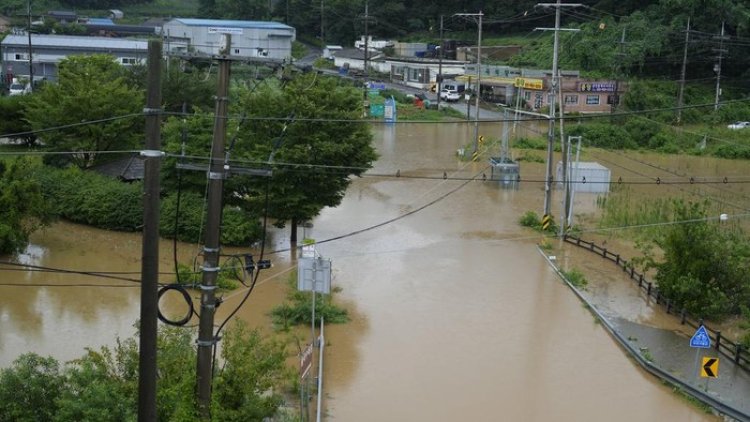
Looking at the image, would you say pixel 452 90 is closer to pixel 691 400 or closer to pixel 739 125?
pixel 739 125

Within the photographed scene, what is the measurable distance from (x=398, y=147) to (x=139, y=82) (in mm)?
12237

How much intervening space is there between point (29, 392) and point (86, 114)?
19.3 meters

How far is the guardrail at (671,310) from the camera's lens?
15.4 m

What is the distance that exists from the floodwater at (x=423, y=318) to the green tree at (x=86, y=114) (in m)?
4.39

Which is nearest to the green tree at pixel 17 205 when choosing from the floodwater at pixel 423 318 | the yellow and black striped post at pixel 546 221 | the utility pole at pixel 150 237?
the floodwater at pixel 423 318

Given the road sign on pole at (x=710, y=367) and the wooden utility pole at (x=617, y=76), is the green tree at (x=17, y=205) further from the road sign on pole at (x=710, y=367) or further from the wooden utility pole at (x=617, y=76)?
the wooden utility pole at (x=617, y=76)

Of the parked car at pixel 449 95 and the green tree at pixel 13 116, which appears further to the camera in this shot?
the parked car at pixel 449 95

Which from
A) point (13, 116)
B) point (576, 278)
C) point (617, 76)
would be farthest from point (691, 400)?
point (617, 76)

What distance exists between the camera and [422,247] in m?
23.4

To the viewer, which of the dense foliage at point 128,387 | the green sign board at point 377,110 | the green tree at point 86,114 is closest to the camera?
the dense foliage at point 128,387

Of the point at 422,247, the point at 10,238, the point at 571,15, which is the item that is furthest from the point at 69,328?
the point at 571,15

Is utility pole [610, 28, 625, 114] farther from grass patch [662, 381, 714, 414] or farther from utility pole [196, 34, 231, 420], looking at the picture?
utility pole [196, 34, 231, 420]

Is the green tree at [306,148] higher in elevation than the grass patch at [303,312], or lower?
higher

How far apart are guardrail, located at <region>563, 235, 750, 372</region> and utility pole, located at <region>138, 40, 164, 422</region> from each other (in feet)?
35.1
